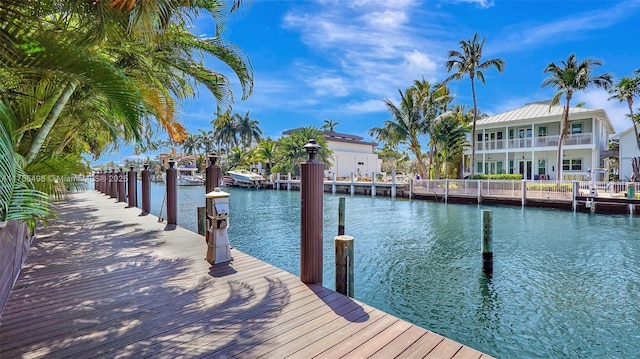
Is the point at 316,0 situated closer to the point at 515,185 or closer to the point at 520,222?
the point at 520,222

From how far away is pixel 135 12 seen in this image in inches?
121

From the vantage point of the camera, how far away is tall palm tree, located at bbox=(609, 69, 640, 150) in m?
22.6

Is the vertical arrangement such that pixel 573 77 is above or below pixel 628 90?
above

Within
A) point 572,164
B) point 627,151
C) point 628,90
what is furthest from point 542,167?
point 628,90

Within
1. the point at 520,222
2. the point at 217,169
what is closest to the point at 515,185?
the point at 520,222

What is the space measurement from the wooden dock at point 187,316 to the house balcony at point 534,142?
28.3m

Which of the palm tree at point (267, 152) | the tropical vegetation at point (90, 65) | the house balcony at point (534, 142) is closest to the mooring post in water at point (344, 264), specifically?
the tropical vegetation at point (90, 65)

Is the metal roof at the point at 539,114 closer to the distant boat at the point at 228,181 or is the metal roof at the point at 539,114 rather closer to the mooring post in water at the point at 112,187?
the mooring post in water at the point at 112,187

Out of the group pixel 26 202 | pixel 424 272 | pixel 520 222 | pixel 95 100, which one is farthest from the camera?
pixel 520 222

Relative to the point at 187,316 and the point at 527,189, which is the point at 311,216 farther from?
the point at 527,189

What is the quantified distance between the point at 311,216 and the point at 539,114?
29.4 m

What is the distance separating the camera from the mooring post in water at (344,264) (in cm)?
414

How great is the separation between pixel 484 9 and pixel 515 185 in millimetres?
11704

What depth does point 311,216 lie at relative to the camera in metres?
4.12
